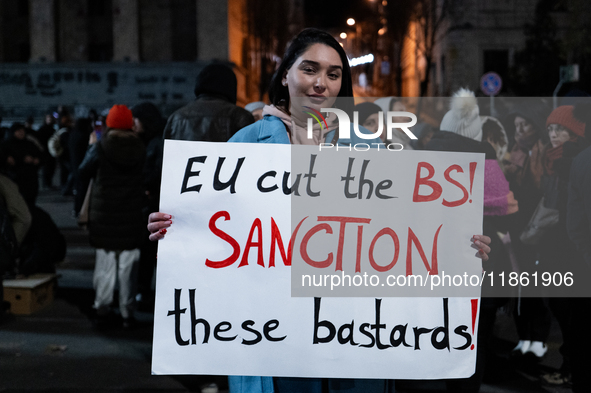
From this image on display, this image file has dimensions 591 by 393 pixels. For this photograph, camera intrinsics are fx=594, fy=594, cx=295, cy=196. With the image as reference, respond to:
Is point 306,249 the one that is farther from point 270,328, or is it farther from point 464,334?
point 464,334

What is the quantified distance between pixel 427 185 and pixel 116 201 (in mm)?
3867

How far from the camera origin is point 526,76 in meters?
22.7

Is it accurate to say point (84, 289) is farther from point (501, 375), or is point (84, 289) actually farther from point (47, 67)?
point (47, 67)

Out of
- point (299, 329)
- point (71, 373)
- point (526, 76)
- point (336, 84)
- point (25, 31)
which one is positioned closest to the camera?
point (299, 329)

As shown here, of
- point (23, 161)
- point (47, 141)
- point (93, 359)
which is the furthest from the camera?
point (47, 141)

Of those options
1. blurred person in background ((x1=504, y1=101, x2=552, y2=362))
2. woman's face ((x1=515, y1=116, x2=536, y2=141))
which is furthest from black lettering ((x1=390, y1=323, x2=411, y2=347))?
woman's face ((x1=515, y1=116, x2=536, y2=141))

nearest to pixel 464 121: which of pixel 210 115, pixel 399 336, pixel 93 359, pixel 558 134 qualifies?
pixel 558 134

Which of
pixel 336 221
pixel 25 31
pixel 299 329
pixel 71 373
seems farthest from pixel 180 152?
pixel 25 31

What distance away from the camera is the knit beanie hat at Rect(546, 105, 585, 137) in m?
4.07

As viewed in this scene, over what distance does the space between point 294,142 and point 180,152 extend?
0.42 meters

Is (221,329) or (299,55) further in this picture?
A: (299,55)

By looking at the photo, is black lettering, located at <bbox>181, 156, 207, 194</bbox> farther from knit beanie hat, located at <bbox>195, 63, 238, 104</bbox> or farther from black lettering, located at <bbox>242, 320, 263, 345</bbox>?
knit beanie hat, located at <bbox>195, 63, 238, 104</bbox>

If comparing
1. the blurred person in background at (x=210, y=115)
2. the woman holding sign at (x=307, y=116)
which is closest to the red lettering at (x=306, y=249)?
the woman holding sign at (x=307, y=116)

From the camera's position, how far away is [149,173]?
5684 millimetres
